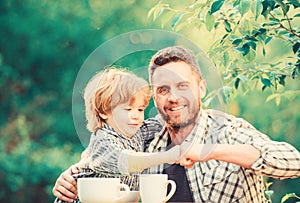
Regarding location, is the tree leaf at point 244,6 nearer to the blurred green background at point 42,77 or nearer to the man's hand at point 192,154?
the man's hand at point 192,154

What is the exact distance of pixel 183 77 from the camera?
6.28ft

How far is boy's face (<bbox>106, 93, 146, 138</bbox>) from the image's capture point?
1.85 metres

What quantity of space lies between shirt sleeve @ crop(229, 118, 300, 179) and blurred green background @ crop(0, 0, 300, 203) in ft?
4.30

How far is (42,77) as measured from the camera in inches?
118

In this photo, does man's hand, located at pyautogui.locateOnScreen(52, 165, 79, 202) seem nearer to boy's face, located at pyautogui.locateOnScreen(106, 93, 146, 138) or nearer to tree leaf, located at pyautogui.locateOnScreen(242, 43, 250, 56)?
boy's face, located at pyautogui.locateOnScreen(106, 93, 146, 138)

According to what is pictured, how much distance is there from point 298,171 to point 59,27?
5.15ft

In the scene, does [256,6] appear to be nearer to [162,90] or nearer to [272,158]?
[162,90]

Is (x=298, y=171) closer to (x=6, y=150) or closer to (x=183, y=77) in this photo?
(x=183, y=77)

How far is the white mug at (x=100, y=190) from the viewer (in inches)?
58.1

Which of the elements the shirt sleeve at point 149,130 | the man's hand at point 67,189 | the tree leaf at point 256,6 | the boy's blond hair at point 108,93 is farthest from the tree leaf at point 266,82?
the man's hand at point 67,189

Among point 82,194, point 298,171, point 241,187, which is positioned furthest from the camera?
point 241,187

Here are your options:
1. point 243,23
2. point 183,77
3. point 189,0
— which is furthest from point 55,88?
point 183,77

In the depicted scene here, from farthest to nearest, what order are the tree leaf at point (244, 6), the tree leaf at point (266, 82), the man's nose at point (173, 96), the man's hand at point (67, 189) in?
the tree leaf at point (266, 82)
the tree leaf at point (244, 6)
the man's nose at point (173, 96)
the man's hand at point (67, 189)

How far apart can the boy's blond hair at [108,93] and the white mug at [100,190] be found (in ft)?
Result: 1.21
